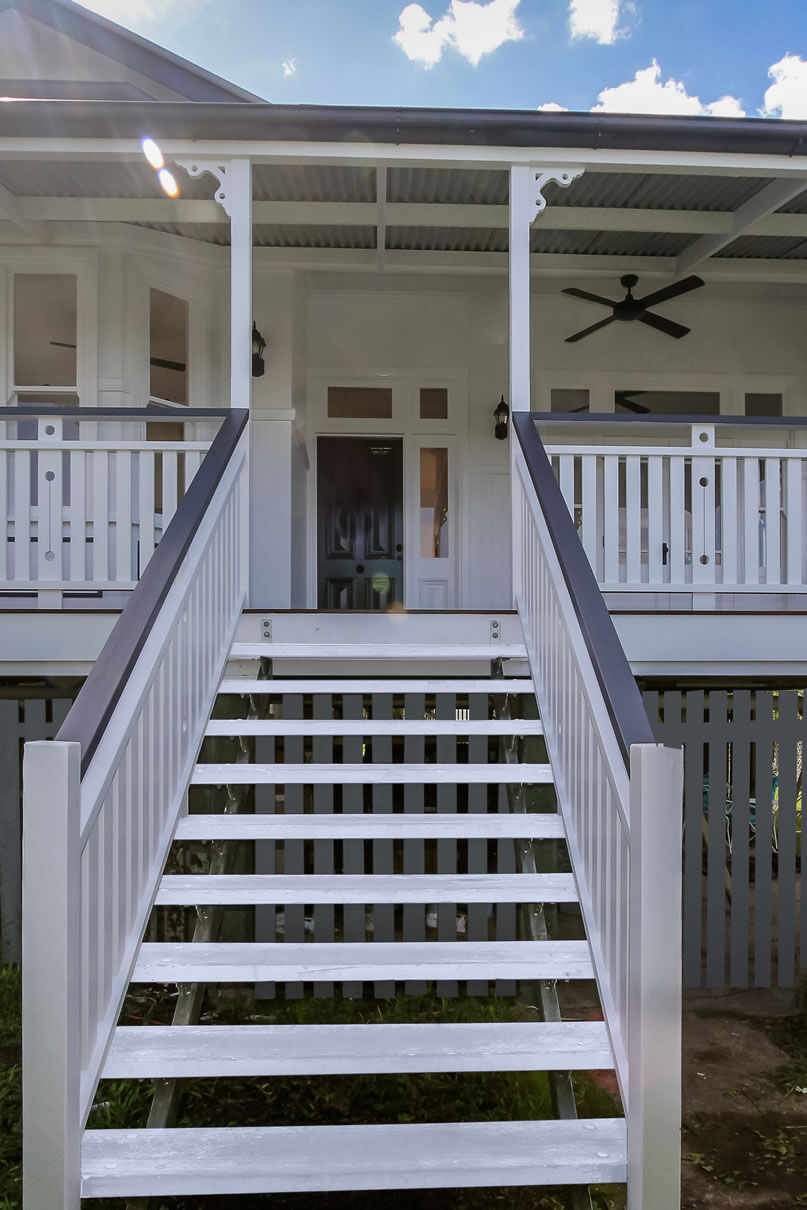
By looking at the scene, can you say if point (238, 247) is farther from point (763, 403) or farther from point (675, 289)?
point (763, 403)

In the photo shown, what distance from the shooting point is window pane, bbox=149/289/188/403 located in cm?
623

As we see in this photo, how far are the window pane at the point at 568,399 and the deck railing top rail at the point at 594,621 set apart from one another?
3.77 m

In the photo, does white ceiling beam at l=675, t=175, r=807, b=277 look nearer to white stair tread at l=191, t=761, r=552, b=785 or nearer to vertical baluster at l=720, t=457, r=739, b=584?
vertical baluster at l=720, t=457, r=739, b=584

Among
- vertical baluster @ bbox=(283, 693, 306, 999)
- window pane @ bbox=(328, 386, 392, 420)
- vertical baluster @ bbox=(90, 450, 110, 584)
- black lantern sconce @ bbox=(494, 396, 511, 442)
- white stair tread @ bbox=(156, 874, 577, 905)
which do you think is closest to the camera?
white stair tread @ bbox=(156, 874, 577, 905)

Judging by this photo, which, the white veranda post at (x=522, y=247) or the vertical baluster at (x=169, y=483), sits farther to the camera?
the white veranda post at (x=522, y=247)

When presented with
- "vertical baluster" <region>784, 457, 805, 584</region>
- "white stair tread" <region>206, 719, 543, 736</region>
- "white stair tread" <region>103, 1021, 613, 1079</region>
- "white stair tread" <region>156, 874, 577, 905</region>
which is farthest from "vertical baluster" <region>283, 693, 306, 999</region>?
"vertical baluster" <region>784, 457, 805, 584</region>

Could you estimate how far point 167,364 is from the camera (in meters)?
6.32

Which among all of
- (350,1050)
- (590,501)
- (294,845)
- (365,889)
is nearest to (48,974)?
(350,1050)

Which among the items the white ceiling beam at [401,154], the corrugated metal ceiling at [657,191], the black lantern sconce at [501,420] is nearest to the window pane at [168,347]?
the white ceiling beam at [401,154]

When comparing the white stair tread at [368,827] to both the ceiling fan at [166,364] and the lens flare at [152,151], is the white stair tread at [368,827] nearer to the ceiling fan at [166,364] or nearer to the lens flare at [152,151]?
the lens flare at [152,151]

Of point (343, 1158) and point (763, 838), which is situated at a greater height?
point (763, 838)

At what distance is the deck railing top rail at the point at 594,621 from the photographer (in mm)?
2143

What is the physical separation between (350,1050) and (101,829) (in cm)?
89

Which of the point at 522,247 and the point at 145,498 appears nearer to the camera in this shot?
the point at 145,498
